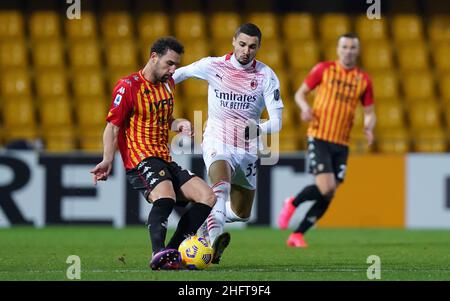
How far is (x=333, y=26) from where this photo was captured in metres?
17.9

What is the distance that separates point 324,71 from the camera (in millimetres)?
11195

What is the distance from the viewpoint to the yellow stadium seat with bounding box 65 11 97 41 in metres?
17.2

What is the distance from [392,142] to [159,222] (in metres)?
7.93

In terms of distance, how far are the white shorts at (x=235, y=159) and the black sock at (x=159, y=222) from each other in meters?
1.08

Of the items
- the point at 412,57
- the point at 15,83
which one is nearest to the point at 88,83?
the point at 15,83

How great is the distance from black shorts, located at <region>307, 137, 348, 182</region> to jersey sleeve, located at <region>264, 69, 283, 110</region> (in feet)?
7.56

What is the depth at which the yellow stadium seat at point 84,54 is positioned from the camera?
16.9m

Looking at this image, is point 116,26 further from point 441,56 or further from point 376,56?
point 441,56

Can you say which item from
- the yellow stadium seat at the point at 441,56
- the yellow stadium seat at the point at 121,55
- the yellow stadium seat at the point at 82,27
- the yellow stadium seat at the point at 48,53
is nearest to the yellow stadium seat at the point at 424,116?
the yellow stadium seat at the point at 441,56

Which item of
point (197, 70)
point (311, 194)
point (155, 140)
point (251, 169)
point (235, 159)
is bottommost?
point (311, 194)

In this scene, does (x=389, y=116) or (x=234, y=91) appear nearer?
(x=234, y=91)

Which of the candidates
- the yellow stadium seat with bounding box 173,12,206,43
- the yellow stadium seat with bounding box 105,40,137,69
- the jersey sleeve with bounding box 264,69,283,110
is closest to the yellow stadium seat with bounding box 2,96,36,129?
the yellow stadium seat with bounding box 105,40,137,69
